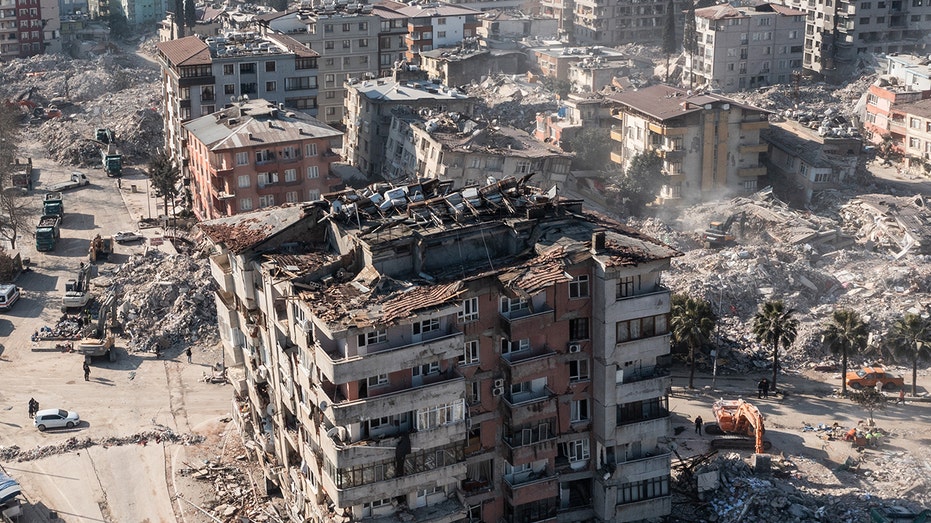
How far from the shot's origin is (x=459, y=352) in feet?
149

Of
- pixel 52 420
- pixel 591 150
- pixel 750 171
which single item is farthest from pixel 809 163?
pixel 52 420

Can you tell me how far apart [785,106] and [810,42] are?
83.7 feet

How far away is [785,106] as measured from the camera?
427 feet

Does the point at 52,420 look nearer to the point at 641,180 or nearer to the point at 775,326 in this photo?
the point at 775,326

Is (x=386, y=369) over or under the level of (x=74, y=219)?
over

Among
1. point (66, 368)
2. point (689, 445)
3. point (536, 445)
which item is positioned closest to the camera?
point (536, 445)

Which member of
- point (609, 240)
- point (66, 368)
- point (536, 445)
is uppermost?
point (609, 240)

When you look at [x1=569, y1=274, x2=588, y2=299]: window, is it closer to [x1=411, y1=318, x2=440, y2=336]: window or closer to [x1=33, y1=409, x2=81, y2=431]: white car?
[x1=411, y1=318, x2=440, y2=336]: window

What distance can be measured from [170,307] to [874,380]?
1670 inches

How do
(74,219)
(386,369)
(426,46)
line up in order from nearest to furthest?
1. (386,369)
2. (74,219)
3. (426,46)

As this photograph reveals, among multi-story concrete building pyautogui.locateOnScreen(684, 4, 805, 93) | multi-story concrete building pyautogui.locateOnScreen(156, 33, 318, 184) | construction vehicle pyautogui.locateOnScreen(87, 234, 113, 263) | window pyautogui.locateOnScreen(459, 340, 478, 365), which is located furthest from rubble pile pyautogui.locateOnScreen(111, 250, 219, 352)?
multi-story concrete building pyautogui.locateOnScreen(684, 4, 805, 93)

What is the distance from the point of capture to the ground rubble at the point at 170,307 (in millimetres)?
73500

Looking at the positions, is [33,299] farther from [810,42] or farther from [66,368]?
[810,42]

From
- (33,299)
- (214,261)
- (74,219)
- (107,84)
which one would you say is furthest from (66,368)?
(107,84)
